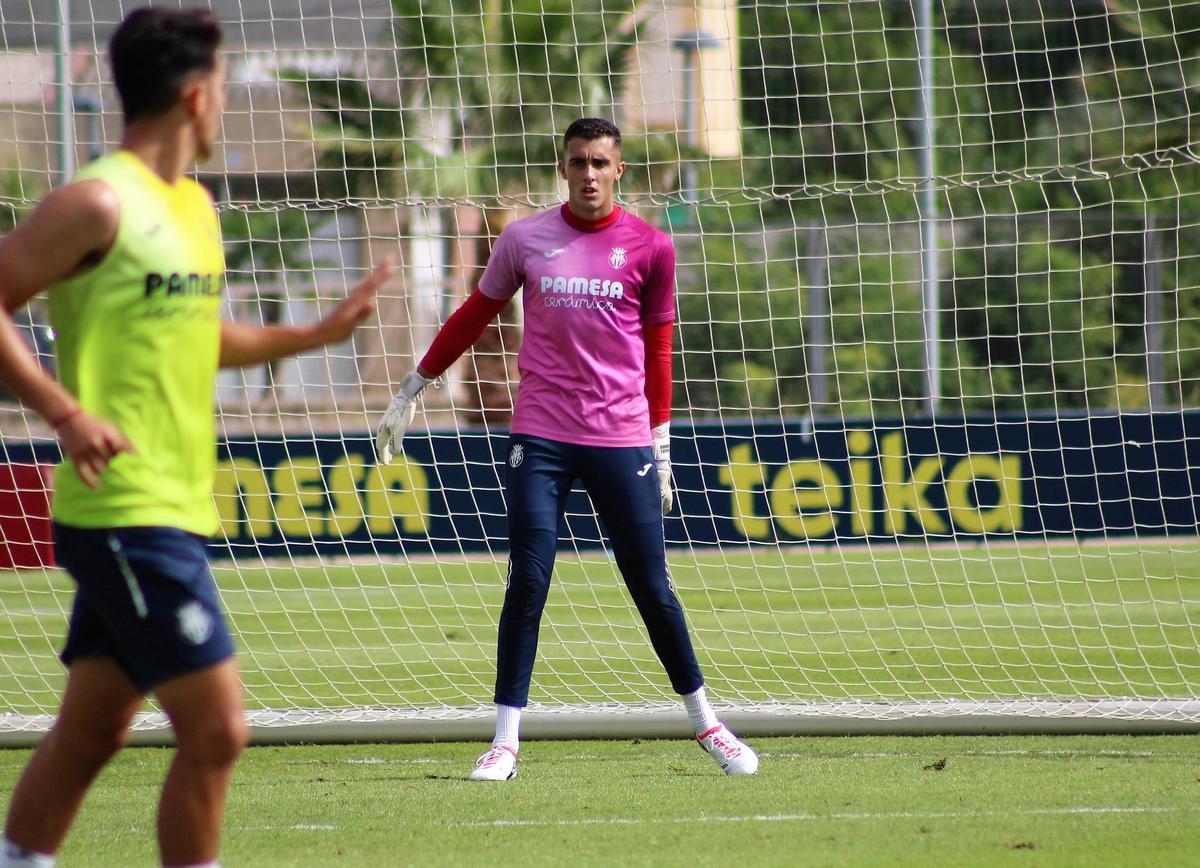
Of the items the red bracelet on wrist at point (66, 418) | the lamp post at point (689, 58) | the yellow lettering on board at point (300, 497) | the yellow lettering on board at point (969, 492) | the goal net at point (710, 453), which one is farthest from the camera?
the yellow lettering on board at point (969, 492)

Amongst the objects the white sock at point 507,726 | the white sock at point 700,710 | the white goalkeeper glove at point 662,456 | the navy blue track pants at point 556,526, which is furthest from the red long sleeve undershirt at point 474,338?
the white sock at point 507,726

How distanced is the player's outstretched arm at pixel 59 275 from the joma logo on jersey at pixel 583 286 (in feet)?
8.33

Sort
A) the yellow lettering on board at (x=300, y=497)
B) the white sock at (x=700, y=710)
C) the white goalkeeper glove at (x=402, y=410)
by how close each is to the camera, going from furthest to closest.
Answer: the yellow lettering on board at (x=300, y=497) → the white goalkeeper glove at (x=402, y=410) → the white sock at (x=700, y=710)

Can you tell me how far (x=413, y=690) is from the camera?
745cm

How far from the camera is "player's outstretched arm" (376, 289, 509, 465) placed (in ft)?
17.2

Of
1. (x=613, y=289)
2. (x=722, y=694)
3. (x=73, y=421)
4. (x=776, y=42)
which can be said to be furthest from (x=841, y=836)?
(x=776, y=42)

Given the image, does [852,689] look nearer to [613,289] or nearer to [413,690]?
[413,690]

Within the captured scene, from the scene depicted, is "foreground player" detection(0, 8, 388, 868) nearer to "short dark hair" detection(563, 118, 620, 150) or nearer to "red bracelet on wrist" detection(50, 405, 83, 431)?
"red bracelet on wrist" detection(50, 405, 83, 431)

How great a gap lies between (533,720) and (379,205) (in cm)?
231

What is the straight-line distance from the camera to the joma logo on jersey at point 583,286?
5090mm

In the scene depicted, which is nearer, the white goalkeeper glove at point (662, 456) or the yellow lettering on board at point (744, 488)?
the white goalkeeper glove at point (662, 456)

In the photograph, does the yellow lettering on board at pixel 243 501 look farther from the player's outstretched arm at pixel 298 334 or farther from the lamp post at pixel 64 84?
the player's outstretched arm at pixel 298 334

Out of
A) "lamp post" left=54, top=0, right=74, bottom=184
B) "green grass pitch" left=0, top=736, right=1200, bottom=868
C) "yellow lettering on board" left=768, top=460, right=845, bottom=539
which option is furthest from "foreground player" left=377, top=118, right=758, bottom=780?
"yellow lettering on board" left=768, top=460, right=845, bottom=539

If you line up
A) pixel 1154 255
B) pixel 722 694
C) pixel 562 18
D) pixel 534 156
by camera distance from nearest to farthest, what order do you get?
1. pixel 722 694
2. pixel 1154 255
3. pixel 534 156
4. pixel 562 18
